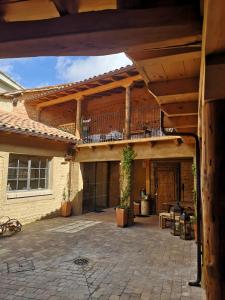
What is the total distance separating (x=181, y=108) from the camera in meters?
3.47

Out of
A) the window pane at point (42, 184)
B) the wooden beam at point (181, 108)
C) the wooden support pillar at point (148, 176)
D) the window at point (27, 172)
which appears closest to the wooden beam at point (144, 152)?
the window at point (27, 172)

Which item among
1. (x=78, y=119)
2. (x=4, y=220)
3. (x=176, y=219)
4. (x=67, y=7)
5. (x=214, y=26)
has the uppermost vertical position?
(x=78, y=119)

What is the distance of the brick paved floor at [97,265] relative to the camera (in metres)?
4.02

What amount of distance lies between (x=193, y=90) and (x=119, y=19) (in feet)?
5.14

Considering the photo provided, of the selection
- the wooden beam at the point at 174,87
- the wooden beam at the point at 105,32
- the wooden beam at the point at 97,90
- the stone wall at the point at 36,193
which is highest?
the wooden beam at the point at 97,90

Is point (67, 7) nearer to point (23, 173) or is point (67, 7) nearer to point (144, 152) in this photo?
point (144, 152)

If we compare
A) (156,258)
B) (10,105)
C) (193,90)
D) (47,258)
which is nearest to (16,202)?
(47,258)

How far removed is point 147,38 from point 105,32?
245mm

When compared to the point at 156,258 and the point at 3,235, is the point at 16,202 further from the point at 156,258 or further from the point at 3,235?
the point at 156,258

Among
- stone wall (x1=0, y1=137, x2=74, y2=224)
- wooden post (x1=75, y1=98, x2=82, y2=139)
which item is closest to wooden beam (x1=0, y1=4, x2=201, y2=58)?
stone wall (x1=0, y1=137, x2=74, y2=224)

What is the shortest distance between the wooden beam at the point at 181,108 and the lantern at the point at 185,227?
4.80 meters

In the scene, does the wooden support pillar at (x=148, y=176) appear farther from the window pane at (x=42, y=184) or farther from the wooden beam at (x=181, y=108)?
the wooden beam at (x=181, y=108)

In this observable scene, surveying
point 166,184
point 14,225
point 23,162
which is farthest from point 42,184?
point 166,184

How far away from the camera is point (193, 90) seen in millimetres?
2699
